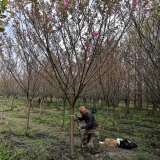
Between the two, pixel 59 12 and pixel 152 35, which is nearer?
pixel 59 12

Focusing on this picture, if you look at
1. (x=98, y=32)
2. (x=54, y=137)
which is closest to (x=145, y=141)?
(x=54, y=137)

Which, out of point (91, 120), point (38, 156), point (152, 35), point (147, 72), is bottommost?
point (38, 156)

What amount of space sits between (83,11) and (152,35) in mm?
2453

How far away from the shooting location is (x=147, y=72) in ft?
43.7

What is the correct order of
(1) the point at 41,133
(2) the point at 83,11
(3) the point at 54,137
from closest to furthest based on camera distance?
(2) the point at 83,11, (3) the point at 54,137, (1) the point at 41,133

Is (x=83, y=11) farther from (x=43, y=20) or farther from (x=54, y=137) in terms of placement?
(x=54, y=137)

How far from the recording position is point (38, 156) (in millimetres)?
11094

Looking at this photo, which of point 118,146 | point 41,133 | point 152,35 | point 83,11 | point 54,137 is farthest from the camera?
point 41,133

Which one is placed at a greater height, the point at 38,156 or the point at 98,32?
the point at 98,32

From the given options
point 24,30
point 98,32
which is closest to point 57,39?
point 98,32

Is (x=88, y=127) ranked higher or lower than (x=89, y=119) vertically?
lower

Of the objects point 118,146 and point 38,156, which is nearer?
point 38,156

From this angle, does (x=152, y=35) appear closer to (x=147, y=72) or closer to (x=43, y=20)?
(x=147, y=72)

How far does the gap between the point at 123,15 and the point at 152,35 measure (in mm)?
1291
